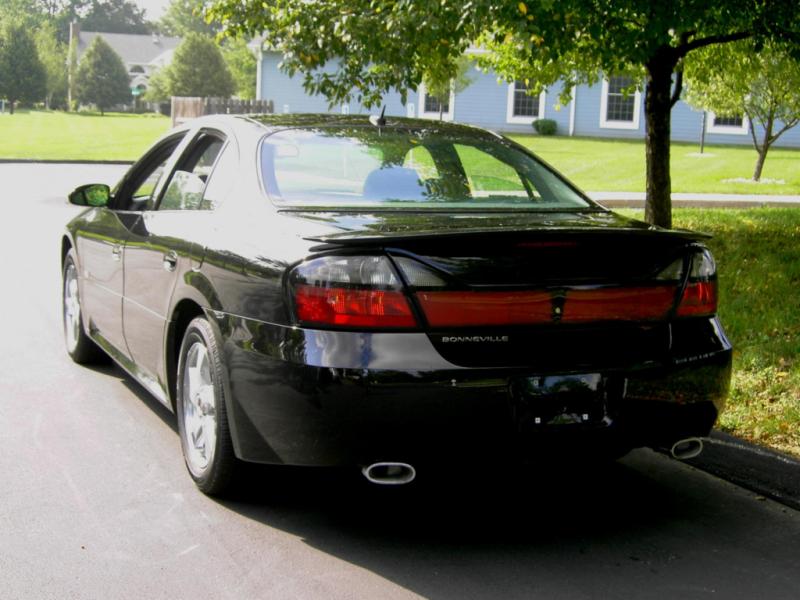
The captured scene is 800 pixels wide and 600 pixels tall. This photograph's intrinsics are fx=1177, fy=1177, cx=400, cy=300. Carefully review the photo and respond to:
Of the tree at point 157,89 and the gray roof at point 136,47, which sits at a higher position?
the gray roof at point 136,47

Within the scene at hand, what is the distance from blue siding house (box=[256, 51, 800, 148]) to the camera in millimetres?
46188

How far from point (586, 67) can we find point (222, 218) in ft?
31.7

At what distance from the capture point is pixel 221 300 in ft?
15.1

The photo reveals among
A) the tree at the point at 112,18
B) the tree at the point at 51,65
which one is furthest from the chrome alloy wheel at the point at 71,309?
the tree at the point at 112,18

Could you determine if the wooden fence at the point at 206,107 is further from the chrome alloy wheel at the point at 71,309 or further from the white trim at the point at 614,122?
the chrome alloy wheel at the point at 71,309

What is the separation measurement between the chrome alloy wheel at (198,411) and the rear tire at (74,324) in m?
2.27

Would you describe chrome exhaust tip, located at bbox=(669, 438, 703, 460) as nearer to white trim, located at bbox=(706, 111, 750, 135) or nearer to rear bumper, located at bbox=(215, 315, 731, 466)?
rear bumper, located at bbox=(215, 315, 731, 466)

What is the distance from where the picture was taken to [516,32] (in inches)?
350

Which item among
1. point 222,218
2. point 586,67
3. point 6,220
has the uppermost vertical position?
point 586,67

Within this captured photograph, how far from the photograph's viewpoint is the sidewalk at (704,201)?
1956 centimetres

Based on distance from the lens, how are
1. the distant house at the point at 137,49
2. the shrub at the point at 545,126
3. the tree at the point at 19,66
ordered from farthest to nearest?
the distant house at the point at 137,49, the tree at the point at 19,66, the shrub at the point at 545,126

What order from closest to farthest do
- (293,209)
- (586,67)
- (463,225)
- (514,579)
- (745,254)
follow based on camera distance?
1. (514,579)
2. (463,225)
3. (293,209)
4. (745,254)
5. (586,67)

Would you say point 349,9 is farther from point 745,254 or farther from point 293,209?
point 293,209

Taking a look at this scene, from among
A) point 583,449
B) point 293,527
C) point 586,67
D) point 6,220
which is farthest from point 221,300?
point 6,220
